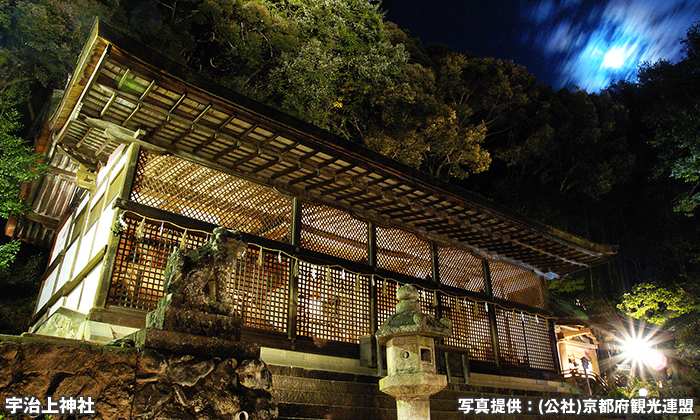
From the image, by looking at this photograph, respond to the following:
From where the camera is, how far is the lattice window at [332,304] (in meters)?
10.7

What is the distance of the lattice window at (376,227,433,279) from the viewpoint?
12.9m

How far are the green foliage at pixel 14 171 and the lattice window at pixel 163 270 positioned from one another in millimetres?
6335

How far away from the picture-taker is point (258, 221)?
10.8 m

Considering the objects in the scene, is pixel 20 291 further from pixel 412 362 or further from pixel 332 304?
pixel 412 362

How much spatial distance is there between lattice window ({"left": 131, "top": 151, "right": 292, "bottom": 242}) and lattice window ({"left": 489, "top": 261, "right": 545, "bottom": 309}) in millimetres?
8623

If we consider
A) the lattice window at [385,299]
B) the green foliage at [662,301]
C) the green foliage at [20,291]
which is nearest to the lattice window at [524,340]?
the lattice window at [385,299]

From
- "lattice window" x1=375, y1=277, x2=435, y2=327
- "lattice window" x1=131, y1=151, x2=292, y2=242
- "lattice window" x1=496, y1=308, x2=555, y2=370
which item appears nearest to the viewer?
"lattice window" x1=131, y1=151, x2=292, y2=242

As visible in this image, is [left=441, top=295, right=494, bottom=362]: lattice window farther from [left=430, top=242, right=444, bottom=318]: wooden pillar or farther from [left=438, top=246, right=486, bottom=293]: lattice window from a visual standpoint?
[left=438, top=246, right=486, bottom=293]: lattice window

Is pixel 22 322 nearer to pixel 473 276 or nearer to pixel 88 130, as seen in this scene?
pixel 88 130

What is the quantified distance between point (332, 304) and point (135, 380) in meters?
7.22

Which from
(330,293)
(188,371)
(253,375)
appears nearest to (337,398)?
(253,375)

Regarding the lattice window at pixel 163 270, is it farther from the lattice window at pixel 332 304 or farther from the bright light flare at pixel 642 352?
the bright light flare at pixel 642 352

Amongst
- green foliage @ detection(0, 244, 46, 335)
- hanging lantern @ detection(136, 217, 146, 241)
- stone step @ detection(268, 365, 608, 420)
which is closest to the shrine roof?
hanging lantern @ detection(136, 217, 146, 241)

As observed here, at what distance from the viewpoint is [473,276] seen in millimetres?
15344
